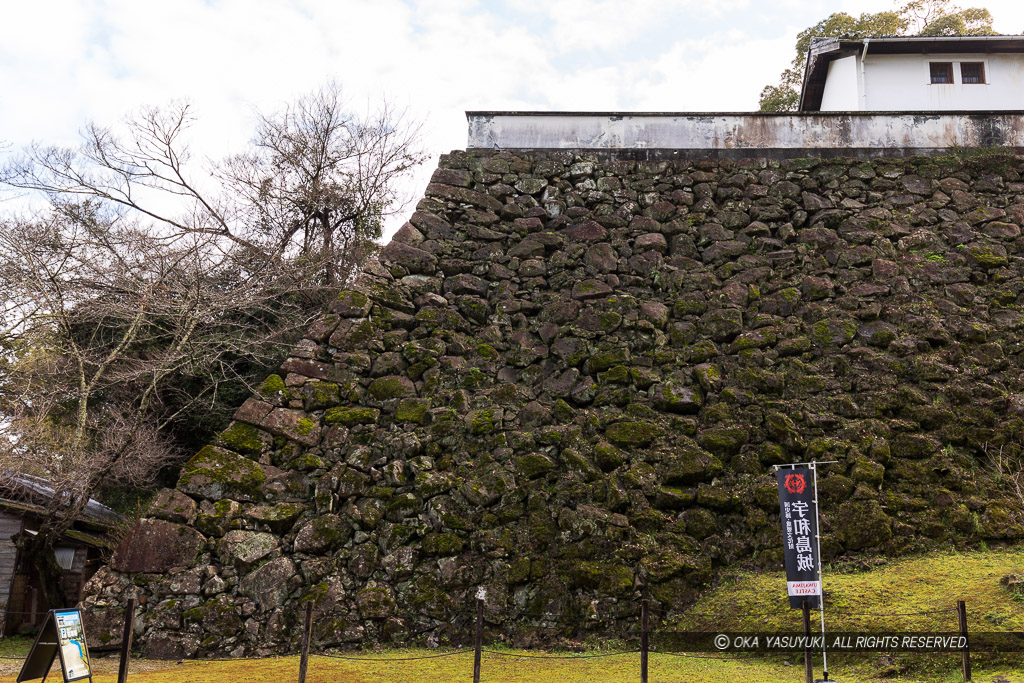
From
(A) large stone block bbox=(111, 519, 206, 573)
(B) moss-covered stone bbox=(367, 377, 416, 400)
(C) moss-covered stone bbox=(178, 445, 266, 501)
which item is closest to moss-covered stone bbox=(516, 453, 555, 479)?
(B) moss-covered stone bbox=(367, 377, 416, 400)

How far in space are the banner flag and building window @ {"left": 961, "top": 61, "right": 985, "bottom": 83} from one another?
10737mm

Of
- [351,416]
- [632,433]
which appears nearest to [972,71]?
[632,433]

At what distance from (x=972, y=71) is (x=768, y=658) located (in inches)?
472

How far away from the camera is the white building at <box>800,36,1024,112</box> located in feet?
42.5

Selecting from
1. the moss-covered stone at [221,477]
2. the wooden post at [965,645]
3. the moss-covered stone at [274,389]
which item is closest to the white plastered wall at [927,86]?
the wooden post at [965,645]

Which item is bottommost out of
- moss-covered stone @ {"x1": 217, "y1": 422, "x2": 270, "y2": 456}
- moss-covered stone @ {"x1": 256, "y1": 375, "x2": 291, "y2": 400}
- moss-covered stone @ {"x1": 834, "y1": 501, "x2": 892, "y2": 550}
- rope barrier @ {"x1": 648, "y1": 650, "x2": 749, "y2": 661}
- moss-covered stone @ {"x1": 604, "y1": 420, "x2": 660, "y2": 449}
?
rope barrier @ {"x1": 648, "y1": 650, "x2": 749, "y2": 661}

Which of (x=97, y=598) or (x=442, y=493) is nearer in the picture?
(x=97, y=598)

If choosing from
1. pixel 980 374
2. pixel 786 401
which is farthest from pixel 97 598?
pixel 980 374

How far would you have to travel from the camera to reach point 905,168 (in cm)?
1136

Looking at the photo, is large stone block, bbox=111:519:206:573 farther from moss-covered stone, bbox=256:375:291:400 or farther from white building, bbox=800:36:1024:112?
white building, bbox=800:36:1024:112

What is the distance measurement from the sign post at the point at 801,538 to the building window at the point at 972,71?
10724 mm

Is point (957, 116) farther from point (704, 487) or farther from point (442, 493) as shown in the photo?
point (442, 493)

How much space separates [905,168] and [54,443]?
13364mm

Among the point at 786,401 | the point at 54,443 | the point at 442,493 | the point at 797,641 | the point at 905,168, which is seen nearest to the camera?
the point at 797,641
